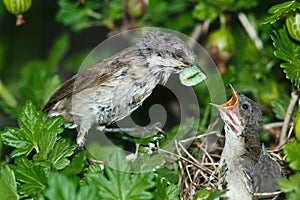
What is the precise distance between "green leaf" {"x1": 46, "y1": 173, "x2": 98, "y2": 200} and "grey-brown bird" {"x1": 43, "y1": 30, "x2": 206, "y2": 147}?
0.76m

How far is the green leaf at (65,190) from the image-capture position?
173 centimetres

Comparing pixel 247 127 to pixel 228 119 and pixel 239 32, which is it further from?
pixel 239 32

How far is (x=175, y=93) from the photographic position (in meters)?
3.07

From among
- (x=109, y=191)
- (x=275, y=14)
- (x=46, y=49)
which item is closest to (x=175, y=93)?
(x=275, y=14)

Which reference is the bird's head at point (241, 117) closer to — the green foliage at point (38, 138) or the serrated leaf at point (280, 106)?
the serrated leaf at point (280, 106)

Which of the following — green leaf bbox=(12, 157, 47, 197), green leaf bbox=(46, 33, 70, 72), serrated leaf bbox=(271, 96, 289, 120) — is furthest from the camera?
green leaf bbox=(46, 33, 70, 72)

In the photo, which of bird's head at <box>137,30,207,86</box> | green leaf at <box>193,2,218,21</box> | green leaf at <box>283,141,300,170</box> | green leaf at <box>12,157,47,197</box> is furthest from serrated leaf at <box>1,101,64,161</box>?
green leaf at <box>193,2,218,21</box>

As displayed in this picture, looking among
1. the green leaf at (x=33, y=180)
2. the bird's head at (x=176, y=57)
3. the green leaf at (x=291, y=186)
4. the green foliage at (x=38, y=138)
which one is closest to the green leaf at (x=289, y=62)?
the bird's head at (x=176, y=57)

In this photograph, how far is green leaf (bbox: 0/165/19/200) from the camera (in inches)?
76.2

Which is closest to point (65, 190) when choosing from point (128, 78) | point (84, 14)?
point (128, 78)

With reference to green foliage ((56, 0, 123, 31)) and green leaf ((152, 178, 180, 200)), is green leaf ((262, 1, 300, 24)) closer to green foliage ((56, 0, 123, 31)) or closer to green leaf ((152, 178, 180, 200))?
green leaf ((152, 178, 180, 200))

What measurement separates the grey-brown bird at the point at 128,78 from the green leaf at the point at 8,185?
0.62 metres

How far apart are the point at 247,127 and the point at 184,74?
0.32m

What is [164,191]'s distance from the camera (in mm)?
1989
